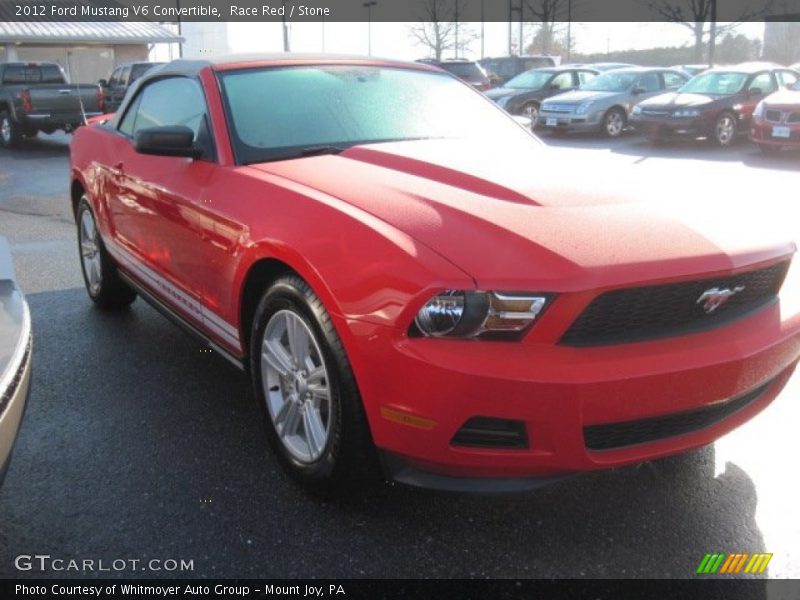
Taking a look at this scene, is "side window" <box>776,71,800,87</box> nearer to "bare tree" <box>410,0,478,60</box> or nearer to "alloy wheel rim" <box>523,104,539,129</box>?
"alloy wheel rim" <box>523,104,539,129</box>

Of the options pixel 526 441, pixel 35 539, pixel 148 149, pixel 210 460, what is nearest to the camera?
pixel 526 441

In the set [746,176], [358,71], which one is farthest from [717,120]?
[358,71]

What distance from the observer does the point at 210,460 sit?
3158 mm

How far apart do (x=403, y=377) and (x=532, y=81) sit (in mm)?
18929

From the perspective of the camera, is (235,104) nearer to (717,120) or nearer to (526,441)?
(526,441)

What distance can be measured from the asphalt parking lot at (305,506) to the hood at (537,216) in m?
0.20

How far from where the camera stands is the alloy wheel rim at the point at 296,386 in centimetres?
274

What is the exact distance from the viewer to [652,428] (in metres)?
2.41

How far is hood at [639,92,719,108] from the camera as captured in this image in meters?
15.3

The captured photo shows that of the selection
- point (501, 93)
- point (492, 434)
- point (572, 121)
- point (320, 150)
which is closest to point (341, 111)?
point (320, 150)

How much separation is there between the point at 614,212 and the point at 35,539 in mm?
2218

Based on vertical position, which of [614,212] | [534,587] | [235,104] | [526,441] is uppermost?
[235,104]

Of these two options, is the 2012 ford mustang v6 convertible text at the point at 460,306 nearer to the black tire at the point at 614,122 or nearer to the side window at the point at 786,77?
the side window at the point at 786,77

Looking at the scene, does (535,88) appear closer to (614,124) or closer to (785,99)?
(614,124)
